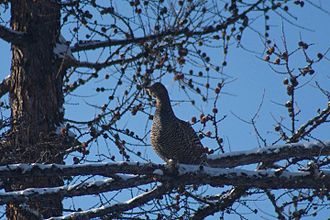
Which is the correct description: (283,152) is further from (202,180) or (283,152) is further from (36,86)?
(36,86)

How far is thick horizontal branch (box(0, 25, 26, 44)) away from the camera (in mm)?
8523

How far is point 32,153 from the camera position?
7859 millimetres

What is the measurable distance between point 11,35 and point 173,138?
83.2 inches

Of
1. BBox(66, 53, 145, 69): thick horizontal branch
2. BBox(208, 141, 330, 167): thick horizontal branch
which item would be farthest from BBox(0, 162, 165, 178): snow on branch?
BBox(66, 53, 145, 69): thick horizontal branch

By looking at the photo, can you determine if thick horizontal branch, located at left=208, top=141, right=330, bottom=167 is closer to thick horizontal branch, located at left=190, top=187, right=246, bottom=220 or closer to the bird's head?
thick horizontal branch, located at left=190, top=187, right=246, bottom=220

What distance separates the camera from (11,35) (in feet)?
28.2

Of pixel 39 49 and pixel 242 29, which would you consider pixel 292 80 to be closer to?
pixel 242 29

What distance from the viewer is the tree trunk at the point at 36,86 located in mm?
8094

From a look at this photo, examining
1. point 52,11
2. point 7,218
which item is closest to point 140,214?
point 7,218

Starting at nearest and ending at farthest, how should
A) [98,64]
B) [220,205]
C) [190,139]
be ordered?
1. [220,205]
2. [98,64]
3. [190,139]

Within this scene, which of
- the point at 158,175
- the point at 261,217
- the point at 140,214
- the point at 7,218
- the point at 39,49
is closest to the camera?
the point at 158,175

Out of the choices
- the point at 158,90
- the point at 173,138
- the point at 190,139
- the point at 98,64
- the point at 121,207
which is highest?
the point at 158,90

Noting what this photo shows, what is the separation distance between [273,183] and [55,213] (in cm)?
238

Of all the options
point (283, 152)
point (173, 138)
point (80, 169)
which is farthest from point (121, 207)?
point (173, 138)
